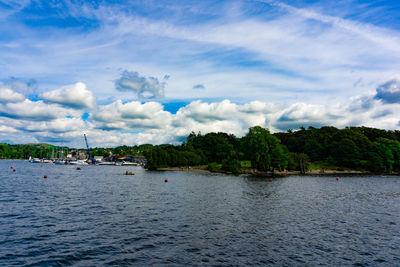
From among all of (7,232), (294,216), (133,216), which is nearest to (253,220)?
(294,216)

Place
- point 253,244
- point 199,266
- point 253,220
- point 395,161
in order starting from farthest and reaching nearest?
point 395,161 → point 253,220 → point 253,244 → point 199,266

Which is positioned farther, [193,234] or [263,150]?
[263,150]

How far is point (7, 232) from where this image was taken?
96.5 ft

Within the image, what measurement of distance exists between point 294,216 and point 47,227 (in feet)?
118

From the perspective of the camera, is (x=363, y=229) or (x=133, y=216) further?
(x=133, y=216)

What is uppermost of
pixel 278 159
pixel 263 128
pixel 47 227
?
pixel 263 128

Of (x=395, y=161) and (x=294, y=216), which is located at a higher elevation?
(x=395, y=161)

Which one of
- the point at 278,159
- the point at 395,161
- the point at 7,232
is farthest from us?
the point at 395,161

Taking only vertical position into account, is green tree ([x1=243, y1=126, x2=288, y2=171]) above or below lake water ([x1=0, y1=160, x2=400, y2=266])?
above

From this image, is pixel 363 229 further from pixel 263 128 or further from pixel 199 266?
pixel 263 128

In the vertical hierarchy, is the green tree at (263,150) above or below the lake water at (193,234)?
above

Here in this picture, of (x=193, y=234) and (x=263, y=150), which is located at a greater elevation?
(x=263, y=150)

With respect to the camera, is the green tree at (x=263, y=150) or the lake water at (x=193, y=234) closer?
the lake water at (x=193, y=234)

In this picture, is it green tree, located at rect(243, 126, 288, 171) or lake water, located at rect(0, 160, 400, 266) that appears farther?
green tree, located at rect(243, 126, 288, 171)
